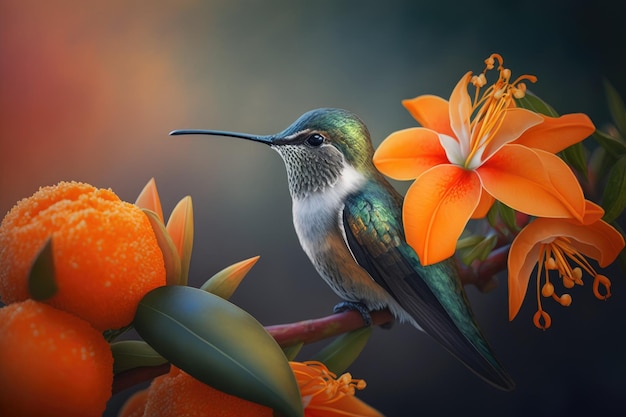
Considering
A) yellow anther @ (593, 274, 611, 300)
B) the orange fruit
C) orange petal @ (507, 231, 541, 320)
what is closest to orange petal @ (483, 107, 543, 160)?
orange petal @ (507, 231, 541, 320)

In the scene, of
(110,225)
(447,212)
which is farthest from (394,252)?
(110,225)

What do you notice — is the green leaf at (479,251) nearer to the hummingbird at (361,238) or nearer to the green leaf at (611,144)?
the hummingbird at (361,238)

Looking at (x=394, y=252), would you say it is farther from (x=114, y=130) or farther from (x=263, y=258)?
(x=114, y=130)

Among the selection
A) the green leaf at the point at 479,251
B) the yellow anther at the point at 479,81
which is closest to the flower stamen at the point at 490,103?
the yellow anther at the point at 479,81

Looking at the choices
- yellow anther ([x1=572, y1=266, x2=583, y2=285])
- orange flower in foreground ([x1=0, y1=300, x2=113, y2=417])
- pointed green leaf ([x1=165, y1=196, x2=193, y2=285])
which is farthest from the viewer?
yellow anther ([x1=572, y1=266, x2=583, y2=285])

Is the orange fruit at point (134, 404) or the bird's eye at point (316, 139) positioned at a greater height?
the bird's eye at point (316, 139)

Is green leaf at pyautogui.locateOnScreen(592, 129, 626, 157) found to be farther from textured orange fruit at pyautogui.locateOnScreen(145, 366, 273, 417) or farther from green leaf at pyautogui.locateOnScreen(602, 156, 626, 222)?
textured orange fruit at pyautogui.locateOnScreen(145, 366, 273, 417)

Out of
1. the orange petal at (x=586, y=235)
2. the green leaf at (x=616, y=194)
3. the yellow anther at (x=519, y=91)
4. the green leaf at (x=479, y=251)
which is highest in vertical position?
the yellow anther at (x=519, y=91)
